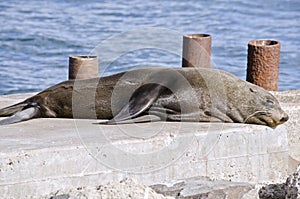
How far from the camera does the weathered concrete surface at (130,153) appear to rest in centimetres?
479

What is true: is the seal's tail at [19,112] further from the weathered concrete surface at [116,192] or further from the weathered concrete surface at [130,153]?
the weathered concrete surface at [116,192]

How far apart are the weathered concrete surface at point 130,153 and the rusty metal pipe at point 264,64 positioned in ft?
4.58

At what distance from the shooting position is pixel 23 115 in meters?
5.68

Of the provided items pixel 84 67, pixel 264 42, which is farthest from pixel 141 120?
pixel 264 42

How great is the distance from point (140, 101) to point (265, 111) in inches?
37.8

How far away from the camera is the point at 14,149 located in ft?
15.7

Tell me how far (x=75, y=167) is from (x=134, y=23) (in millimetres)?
12918

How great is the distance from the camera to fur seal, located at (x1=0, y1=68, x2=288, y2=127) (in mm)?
5680

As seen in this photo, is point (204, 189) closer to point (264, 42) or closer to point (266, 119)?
point (266, 119)

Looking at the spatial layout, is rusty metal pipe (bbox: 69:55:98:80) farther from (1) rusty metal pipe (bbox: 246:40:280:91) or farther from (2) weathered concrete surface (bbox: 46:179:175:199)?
(2) weathered concrete surface (bbox: 46:179:175:199)

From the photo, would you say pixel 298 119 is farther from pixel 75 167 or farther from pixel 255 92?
pixel 75 167

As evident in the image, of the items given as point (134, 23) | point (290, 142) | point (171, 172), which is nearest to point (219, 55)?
point (134, 23)

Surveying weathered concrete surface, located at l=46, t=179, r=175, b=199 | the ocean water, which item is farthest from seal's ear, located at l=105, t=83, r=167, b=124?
the ocean water

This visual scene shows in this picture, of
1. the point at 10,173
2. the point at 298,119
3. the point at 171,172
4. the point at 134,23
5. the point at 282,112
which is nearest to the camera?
the point at 10,173
